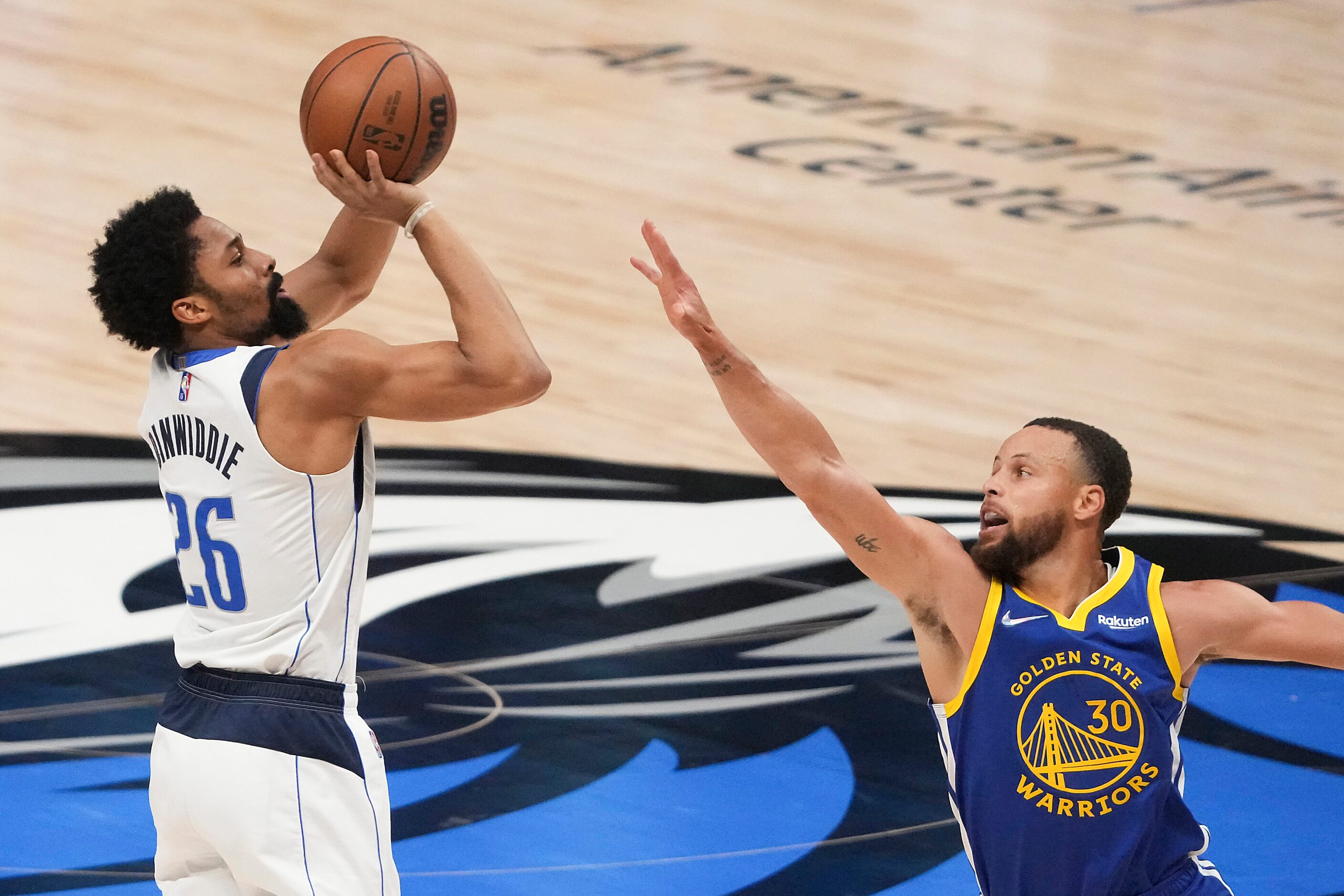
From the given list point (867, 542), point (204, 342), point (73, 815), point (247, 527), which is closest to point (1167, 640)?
point (867, 542)

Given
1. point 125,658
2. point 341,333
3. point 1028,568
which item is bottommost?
point 125,658

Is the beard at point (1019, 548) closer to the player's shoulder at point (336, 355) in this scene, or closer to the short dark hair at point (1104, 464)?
the short dark hair at point (1104, 464)

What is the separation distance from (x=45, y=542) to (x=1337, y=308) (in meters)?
7.50

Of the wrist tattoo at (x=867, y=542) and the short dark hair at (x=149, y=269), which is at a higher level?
the short dark hair at (x=149, y=269)

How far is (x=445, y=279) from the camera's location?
372 cm

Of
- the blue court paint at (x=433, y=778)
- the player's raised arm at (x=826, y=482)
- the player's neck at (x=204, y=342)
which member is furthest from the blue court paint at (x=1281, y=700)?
the player's neck at (x=204, y=342)

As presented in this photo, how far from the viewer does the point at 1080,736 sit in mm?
3504

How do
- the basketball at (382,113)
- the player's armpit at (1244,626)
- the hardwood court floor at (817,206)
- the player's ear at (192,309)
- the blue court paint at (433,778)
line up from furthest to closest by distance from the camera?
the hardwood court floor at (817,206), the blue court paint at (433,778), the basketball at (382,113), the player's ear at (192,309), the player's armpit at (1244,626)

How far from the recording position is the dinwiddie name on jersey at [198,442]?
3.60m

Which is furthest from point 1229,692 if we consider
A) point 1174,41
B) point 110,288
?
Result: point 1174,41

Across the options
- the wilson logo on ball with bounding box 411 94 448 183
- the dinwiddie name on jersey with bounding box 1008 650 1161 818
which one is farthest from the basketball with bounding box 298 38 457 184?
the dinwiddie name on jersey with bounding box 1008 650 1161 818

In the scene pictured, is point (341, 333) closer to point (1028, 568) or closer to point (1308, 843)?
point (1028, 568)

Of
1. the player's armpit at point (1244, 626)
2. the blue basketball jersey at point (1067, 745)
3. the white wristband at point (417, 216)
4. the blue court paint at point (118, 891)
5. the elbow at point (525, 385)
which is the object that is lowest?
the blue court paint at point (118, 891)

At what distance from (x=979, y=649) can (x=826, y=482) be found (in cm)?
45
